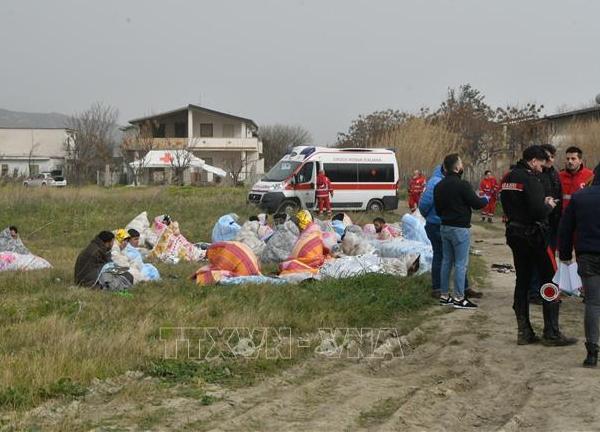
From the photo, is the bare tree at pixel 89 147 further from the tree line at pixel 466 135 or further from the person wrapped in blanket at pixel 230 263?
the person wrapped in blanket at pixel 230 263

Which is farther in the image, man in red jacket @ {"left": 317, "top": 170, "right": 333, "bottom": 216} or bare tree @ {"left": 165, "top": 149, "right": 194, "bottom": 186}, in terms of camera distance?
bare tree @ {"left": 165, "top": 149, "right": 194, "bottom": 186}

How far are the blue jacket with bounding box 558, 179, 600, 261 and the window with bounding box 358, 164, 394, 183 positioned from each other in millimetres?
20250

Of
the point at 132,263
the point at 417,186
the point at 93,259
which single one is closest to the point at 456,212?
the point at 93,259

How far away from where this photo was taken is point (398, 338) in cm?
751

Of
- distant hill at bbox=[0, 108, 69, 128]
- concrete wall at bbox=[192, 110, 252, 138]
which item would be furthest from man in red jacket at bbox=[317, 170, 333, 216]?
distant hill at bbox=[0, 108, 69, 128]

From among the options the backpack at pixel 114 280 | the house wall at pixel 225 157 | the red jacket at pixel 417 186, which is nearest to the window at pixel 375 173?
the red jacket at pixel 417 186

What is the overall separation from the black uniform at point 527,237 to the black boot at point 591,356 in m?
0.77

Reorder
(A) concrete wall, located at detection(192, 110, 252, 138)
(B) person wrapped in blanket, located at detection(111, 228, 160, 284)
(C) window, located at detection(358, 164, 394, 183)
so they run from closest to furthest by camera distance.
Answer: (B) person wrapped in blanket, located at detection(111, 228, 160, 284) < (C) window, located at detection(358, 164, 394, 183) < (A) concrete wall, located at detection(192, 110, 252, 138)

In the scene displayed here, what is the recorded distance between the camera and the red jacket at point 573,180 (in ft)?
30.1

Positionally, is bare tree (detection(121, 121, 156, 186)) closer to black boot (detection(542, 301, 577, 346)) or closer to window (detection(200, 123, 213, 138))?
window (detection(200, 123, 213, 138))

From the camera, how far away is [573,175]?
9266 mm

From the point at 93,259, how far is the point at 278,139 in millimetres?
73974

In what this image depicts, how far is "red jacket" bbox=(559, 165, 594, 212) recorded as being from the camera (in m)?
9.18

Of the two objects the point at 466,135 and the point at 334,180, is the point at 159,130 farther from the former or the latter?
the point at 334,180
